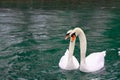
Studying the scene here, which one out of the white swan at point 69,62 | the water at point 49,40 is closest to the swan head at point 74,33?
the white swan at point 69,62

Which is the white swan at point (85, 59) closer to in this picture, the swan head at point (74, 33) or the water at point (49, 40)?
the swan head at point (74, 33)

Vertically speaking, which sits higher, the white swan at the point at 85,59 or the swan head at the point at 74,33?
the swan head at the point at 74,33

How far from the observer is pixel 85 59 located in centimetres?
1295

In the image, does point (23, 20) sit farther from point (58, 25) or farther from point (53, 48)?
point (53, 48)

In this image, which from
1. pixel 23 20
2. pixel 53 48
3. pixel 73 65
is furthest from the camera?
pixel 23 20

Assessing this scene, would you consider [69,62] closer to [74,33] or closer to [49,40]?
[74,33]

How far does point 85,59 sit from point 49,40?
16.7 ft

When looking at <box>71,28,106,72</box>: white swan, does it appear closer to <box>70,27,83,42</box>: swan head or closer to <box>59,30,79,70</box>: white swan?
<box>70,27,83,42</box>: swan head

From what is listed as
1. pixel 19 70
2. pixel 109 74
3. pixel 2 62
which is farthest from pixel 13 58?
pixel 109 74

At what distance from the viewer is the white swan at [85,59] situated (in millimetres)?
12156

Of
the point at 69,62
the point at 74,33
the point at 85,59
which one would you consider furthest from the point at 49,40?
the point at 74,33

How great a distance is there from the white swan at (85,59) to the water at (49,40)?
0.25 meters

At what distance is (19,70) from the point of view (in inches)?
500

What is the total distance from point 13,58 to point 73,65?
2.60 metres
